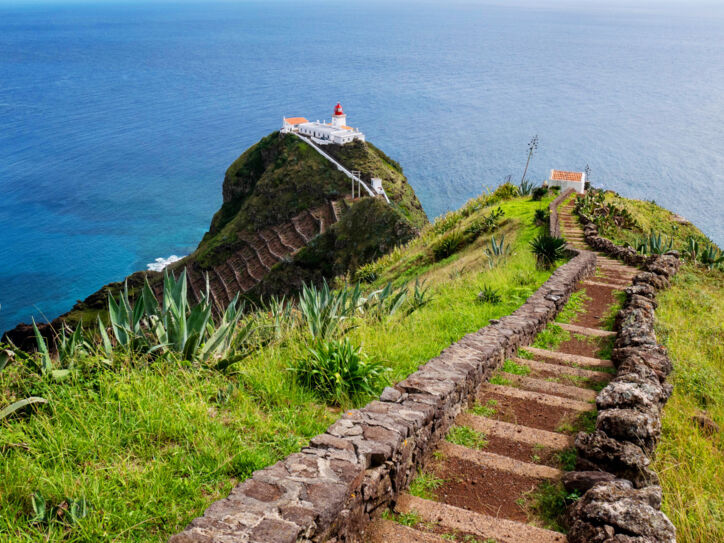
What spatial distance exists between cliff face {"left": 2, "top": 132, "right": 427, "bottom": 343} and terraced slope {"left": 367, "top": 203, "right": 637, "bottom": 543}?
3805 centimetres

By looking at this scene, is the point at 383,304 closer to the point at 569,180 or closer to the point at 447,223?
the point at 447,223

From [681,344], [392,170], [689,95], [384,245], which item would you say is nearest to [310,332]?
[681,344]

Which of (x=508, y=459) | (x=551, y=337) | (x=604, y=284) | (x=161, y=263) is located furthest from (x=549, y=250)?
(x=161, y=263)

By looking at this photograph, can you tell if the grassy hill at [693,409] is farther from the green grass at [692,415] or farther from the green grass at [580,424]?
the green grass at [580,424]

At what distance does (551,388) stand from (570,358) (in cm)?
129

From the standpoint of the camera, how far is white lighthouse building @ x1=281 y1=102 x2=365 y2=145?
7744 cm

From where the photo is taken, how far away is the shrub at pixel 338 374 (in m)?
5.48

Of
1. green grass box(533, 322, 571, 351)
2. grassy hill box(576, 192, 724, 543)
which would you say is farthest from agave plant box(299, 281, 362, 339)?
grassy hill box(576, 192, 724, 543)

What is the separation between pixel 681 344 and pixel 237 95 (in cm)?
15544

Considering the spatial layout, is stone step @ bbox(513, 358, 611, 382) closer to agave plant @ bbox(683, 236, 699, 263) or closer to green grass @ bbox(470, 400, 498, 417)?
green grass @ bbox(470, 400, 498, 417)

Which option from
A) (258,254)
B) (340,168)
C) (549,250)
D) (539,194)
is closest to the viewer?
(549,250)

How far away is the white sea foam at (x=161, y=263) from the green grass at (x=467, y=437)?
74.1 metres

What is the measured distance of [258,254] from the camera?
213ft

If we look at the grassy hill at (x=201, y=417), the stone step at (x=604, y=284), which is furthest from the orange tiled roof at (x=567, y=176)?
the grassy hill at (x=201, y=417)
